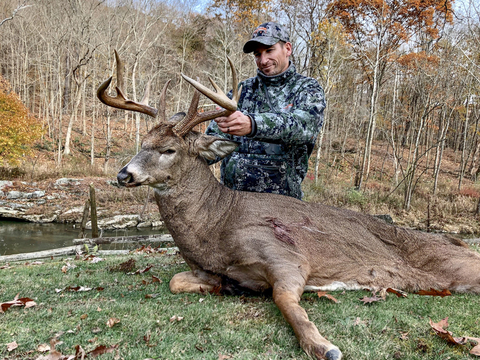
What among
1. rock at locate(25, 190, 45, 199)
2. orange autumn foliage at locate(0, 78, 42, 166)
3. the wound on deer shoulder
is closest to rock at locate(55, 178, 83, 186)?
rock at locate(25, 190, 45, 199)

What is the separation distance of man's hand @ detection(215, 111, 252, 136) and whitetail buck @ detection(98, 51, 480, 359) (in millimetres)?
87

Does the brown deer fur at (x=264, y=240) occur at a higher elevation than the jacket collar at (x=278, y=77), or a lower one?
lower

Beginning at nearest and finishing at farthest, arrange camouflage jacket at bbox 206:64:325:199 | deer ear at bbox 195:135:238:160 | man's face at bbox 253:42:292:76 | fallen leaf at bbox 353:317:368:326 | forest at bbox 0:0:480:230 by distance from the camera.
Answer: fallen leaf at bbox 353:317:368:326
deer ear at bbox 195:135:238:160
camouflage jacket at bbox 206:64:325:199
man's face at bbox 253:42:292:76
forest at bbox 0:0:480:230

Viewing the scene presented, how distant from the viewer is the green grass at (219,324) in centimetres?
230

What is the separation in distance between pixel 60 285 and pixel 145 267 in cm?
118

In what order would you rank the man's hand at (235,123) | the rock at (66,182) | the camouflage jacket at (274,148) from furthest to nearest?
the rock at (66,182) < the camouflage jacket at (274,148) < the man's hand at (235,123)

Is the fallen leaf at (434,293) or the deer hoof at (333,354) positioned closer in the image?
the deer hoof at (333,354)

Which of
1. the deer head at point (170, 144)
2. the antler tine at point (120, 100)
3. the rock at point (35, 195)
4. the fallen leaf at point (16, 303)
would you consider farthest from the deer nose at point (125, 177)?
the rock at point (35, 195)

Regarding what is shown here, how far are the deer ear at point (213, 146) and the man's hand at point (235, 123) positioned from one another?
22 cm

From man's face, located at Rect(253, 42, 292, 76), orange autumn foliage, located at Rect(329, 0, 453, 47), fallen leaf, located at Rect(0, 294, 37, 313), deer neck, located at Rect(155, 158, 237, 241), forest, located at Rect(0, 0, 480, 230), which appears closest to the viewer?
fallen leaf, located at Rect(0, 294, 37, 313)

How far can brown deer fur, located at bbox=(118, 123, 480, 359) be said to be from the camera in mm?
3398

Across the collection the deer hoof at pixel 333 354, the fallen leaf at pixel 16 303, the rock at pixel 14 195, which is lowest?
the rock at pixel 14 195

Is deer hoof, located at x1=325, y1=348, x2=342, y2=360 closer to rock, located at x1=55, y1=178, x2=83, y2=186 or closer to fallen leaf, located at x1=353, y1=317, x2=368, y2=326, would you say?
fallen leaf, located at x1=353, y1=317, x2=368, y2=326

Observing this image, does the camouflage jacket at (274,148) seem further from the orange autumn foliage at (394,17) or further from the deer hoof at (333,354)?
the orange autumn foliage at (394,17)
